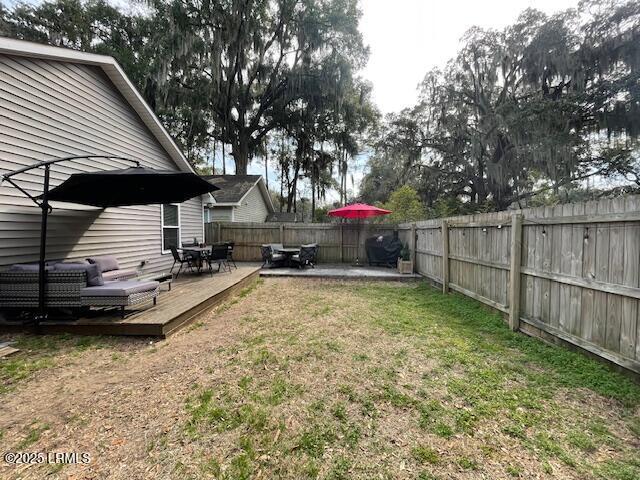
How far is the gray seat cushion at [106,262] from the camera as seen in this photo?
5.29m

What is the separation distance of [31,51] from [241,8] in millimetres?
14028

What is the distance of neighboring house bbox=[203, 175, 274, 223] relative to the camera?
519 inches

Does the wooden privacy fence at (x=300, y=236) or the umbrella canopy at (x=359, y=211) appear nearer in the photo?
the umbrella canopy at (x=359, y=211)

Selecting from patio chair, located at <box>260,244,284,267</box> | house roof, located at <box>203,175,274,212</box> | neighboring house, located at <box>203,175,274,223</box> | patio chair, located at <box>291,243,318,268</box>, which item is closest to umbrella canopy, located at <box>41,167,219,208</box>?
patio chair, located at <box>260,244,284,267</box>

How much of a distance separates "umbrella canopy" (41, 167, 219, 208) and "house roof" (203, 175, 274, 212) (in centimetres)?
688

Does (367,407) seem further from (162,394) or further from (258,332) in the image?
(258,332)

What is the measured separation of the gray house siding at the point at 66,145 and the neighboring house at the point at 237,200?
4.26m

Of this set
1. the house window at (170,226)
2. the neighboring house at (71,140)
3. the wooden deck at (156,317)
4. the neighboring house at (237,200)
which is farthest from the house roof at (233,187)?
the wooden deck at (156,317)

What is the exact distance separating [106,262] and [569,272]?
7.01 m

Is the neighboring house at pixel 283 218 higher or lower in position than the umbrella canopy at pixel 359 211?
higher

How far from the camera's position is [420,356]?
132 inches

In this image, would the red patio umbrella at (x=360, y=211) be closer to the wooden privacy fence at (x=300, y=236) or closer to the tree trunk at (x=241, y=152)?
the wooden privacy fence at (x=300, y=236)

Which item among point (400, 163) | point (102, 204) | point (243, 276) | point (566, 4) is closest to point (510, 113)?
point (566, 4)

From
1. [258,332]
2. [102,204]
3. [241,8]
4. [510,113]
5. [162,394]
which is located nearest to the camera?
[162,394]
